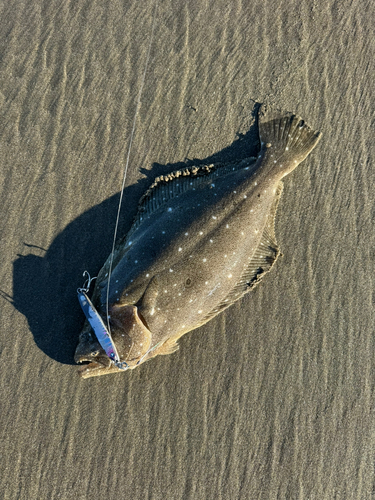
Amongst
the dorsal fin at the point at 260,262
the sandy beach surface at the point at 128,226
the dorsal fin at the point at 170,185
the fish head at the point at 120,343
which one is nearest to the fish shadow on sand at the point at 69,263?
the sandy beach surface at the point at 128,226

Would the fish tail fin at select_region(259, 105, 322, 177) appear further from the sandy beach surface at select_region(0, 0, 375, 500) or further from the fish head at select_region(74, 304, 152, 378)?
the fish head at select_region(74, 304, 152, 378)

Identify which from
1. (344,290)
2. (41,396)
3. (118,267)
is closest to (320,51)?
(344,290)

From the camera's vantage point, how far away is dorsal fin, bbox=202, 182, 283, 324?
3369 millimetres

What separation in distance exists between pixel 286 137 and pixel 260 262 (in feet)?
4.38

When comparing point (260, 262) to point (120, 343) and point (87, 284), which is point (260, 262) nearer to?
point (120, 343)

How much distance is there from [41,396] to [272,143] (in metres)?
3.59

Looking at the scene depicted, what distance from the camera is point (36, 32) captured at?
372 cm

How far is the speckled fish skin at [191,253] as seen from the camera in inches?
120

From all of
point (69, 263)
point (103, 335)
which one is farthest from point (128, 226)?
point (103, 335)

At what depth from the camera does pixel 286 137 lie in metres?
3.46

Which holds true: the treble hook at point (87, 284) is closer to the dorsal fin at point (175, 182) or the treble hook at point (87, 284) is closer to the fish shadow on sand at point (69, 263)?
the fish shadow on sand at point (69, 263)

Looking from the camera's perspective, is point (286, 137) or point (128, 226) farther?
point (128, 226)

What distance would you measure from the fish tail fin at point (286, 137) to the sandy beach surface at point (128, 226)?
0.62 feet

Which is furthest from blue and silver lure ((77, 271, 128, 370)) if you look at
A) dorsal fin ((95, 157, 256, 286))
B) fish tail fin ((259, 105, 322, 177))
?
fish tail fin ((259, 105, 322, 177))
